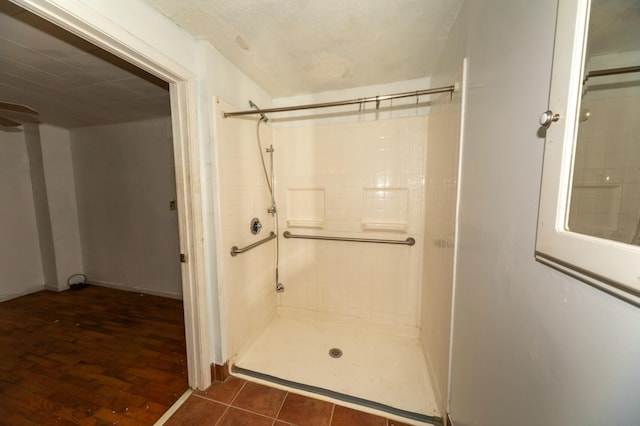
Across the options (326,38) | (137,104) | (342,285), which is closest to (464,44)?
(326,38)

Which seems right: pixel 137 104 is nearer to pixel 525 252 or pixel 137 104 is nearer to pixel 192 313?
pixel 192 313

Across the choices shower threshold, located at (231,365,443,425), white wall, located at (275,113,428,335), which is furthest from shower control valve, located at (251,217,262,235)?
shower threshold, located at (231,365,443,425)

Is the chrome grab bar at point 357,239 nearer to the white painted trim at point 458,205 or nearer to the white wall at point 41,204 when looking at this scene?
the white painted trim at point 458,205

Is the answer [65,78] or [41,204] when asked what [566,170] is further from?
[41,204]

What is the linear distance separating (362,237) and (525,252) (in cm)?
154

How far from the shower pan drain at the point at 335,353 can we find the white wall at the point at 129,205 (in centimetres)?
218

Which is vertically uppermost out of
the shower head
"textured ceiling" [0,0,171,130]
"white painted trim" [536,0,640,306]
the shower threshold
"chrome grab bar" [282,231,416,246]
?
"textured ceiling" [0,0,171,130]

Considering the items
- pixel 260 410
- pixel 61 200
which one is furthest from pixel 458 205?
pixel 61 200

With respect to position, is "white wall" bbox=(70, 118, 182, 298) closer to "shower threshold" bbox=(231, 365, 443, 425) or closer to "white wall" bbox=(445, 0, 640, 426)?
"shower threshold" bbox=(231, 365, 443, 425)

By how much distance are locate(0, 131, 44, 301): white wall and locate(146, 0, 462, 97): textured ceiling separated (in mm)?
3645

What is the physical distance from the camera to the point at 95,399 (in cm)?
143

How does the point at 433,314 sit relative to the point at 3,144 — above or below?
below

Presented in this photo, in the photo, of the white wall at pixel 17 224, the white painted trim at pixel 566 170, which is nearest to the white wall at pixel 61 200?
the white wall at pixel 17 224

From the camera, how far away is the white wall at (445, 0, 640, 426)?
396mm
